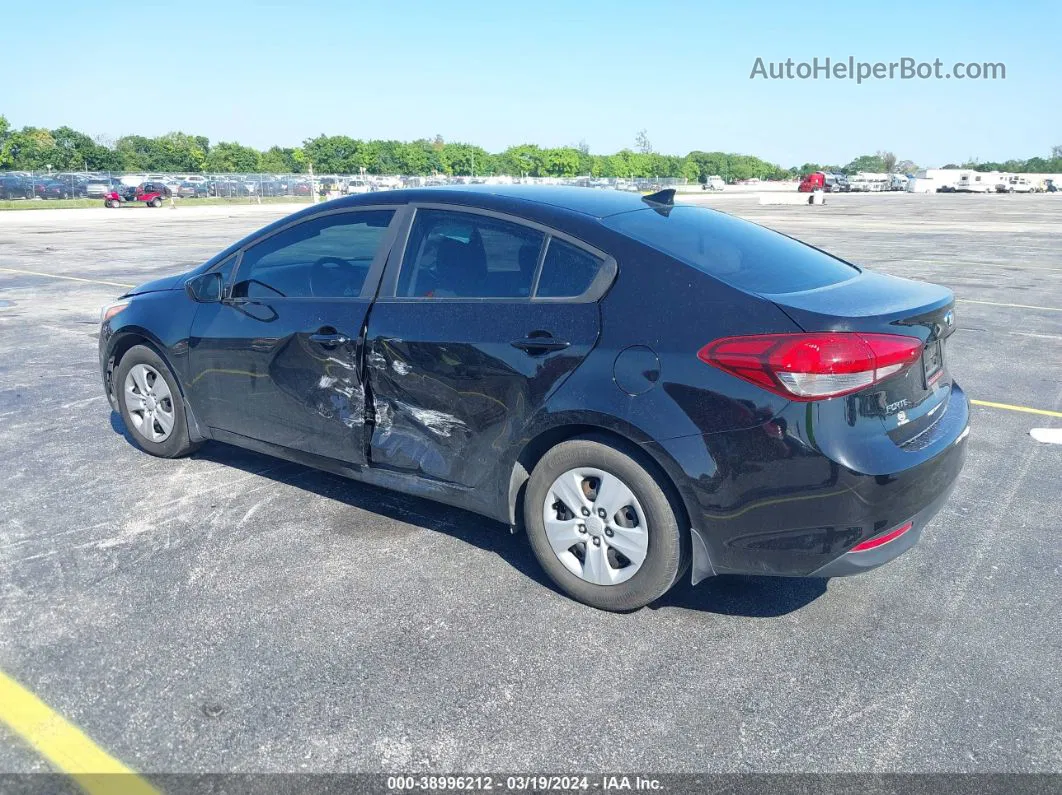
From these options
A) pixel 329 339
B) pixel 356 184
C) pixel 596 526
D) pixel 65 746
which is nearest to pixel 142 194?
pixel 356 184

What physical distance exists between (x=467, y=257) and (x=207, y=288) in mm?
1756

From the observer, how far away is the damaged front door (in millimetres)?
4215

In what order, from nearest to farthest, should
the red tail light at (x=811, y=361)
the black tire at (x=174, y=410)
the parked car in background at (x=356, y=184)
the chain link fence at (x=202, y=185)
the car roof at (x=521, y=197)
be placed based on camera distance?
the red tail light at (x=811, y=361) < the car roof at (x=521, y=197) < the black tire at (x=174, y=410) < the chain link fence at (x=202, y=185) < the parked car in background at (x=356, y=184)

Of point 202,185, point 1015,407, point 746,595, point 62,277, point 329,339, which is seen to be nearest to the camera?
point 746,595

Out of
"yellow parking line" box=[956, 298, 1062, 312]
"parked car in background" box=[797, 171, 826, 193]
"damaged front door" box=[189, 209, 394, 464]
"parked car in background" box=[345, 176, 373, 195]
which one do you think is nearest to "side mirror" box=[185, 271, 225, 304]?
"damaged front door" box=[189, 209, 394, 464]

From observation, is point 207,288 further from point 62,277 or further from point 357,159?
point 357,159

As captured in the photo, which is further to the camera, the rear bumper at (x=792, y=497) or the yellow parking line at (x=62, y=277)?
the yellow parking line at (x=62, y=277)

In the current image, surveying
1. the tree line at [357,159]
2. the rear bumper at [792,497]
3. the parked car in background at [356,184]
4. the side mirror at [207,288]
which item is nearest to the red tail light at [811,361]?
the rear bumper at [792,497]

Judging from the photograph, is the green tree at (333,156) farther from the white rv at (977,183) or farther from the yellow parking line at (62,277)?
the yellow parking line at (62,277)

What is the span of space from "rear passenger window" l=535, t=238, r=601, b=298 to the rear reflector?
144 centimetres

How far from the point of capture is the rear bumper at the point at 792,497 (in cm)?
306

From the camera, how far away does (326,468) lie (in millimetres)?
4445

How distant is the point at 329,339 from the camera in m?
4.21

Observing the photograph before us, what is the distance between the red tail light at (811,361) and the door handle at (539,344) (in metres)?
0.64
